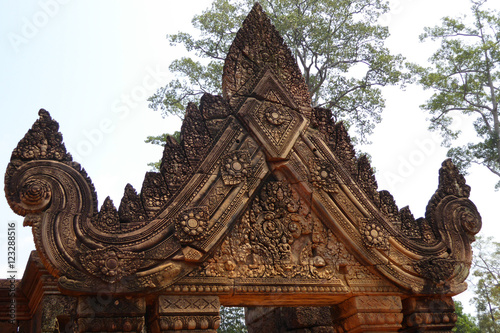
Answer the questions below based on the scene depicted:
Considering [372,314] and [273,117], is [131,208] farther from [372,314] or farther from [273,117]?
[372,314]

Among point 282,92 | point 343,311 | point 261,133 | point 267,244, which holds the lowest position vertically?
point 343,311

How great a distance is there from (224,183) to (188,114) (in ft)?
3.12

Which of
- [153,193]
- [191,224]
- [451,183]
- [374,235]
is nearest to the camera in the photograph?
[191,224]

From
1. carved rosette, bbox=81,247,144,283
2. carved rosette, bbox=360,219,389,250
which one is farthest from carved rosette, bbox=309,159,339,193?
carved rosette, bbox=81,247,144,283

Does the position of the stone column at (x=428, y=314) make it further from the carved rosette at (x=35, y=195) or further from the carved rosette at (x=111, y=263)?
the carved rosette at (x=35, y=195)

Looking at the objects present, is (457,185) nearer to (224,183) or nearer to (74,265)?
(224,183)

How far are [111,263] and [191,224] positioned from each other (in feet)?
3.00

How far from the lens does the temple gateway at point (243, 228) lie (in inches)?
213

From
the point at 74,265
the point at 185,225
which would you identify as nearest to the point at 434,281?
the point at 185,225

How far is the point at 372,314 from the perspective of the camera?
6.42 m

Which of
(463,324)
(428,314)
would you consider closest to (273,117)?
(428,314)

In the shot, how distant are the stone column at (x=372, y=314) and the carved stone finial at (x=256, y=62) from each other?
251cm

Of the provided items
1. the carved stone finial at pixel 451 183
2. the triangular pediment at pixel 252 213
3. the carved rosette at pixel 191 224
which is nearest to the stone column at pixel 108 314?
the triangular pediment at pixel 252 213

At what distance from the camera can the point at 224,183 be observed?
616 centimetres
